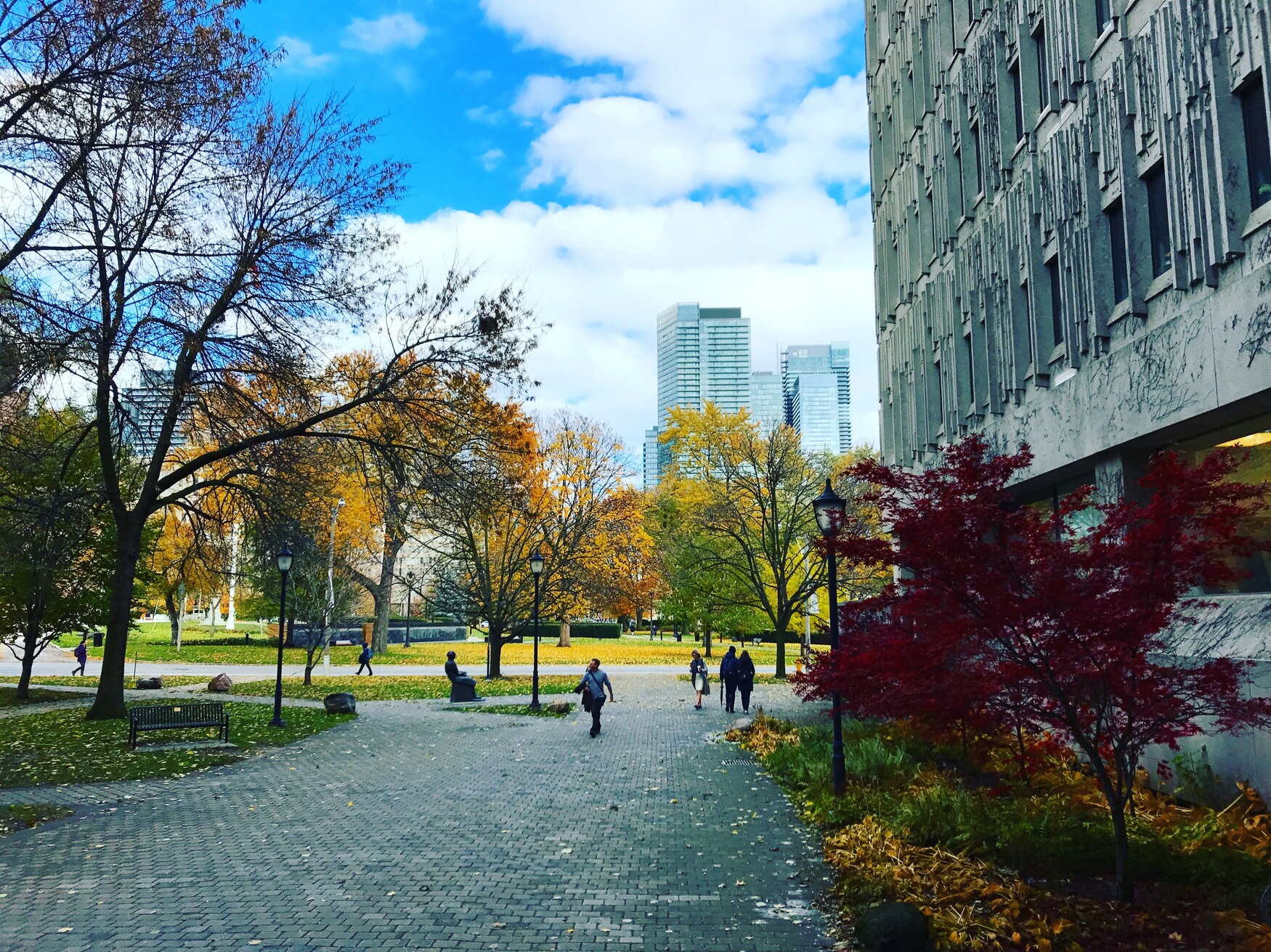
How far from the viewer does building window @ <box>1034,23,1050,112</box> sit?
15.3 metres

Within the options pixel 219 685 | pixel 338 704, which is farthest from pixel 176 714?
pixel 219 685

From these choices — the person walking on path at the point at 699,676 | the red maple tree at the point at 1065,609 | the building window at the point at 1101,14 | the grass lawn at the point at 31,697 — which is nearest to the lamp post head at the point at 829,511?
the red maple tree at the point at 1065,609

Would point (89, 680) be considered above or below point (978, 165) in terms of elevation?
below

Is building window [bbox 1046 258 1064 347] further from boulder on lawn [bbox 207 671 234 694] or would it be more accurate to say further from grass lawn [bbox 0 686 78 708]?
grass lawn [bbox 0 686 78 708]

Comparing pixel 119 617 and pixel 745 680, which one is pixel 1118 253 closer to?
pixel 745 680

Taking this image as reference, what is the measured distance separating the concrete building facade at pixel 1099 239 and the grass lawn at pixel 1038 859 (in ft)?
5.90

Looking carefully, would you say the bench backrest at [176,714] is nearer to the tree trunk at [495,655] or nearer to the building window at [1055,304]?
the tree trunk at [495,655]

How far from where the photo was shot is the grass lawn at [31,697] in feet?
79.7

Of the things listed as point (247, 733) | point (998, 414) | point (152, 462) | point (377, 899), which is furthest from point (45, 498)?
point (998, 414)

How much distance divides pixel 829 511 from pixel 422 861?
6547mm

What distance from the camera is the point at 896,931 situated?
659 centimetres

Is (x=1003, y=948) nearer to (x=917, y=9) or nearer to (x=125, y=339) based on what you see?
(x=125, y=339)

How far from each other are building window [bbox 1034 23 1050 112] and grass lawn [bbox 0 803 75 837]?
17.8 m

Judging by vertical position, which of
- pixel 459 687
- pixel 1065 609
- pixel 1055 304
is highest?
pixel 1055 304
